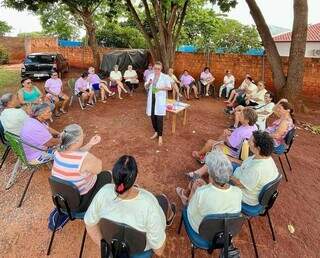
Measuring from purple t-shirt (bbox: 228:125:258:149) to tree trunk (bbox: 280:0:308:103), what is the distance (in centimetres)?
505

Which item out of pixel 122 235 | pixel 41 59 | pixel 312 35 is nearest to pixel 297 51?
pixel 122 235

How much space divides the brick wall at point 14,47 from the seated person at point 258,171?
25930 mm

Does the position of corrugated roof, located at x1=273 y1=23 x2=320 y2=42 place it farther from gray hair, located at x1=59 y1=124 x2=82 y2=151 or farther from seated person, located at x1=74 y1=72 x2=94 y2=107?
gray hair, located at x1=59 y1=124 x2=82 y2=151

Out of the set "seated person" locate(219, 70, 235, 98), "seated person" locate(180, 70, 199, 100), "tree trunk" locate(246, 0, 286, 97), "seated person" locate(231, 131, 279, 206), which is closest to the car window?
"seated person" locate(180, 70, 199, 100)

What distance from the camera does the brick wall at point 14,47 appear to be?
24650 mm

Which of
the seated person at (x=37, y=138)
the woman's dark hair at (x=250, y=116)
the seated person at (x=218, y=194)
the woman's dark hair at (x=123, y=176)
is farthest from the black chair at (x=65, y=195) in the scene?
the woman's dark hair at (x=250, y=116)

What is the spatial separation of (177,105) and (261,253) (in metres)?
4.50

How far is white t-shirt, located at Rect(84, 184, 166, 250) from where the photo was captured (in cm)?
225

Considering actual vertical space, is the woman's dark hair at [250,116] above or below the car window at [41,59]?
below

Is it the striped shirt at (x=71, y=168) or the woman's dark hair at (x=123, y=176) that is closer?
the woman's dark hair at (x=123, y=176)

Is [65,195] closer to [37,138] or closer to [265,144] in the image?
[37,138]

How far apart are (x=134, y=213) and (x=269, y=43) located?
8.16 metres

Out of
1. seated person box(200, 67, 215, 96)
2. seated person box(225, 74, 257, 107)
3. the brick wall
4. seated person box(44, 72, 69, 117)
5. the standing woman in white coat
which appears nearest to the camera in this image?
the standing woman in white coat

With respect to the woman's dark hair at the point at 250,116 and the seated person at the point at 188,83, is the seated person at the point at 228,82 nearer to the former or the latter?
the seated person at the point at 188,83
